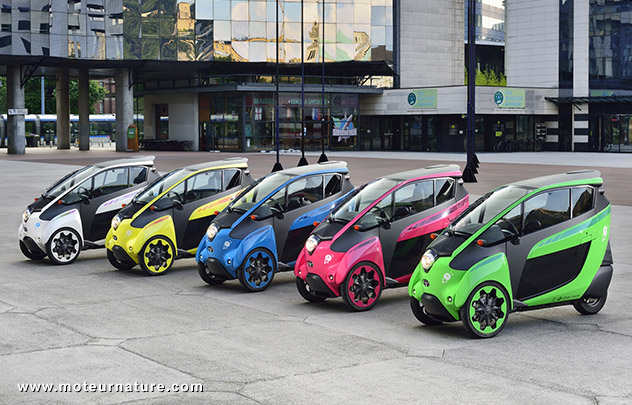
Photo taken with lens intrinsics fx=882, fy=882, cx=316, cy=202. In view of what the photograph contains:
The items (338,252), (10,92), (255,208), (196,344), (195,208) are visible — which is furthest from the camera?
(10,92)

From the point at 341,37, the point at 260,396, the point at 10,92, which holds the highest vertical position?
the point at 341,37

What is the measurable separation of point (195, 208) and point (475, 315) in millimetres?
6024

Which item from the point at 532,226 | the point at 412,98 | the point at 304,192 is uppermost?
the point at 412,98

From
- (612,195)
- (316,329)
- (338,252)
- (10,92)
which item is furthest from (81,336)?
(10,92)

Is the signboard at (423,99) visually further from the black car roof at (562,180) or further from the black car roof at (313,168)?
the black car roof at (562,180)

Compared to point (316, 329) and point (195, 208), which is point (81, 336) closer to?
point (316, 329)

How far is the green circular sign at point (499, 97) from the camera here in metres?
60.6

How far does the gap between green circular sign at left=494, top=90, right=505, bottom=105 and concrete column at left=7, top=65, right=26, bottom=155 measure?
106 ft

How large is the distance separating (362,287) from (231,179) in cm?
430

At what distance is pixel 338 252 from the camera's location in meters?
10.6

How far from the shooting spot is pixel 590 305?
10.3 m

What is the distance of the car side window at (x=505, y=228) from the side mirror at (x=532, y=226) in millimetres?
71

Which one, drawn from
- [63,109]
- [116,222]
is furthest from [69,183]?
[63,109]

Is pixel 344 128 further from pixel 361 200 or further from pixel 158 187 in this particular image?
pixel 361 200
